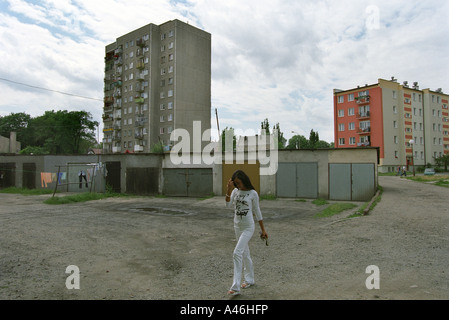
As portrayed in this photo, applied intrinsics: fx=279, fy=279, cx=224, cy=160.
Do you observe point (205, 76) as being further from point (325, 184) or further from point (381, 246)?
point (381, 246)

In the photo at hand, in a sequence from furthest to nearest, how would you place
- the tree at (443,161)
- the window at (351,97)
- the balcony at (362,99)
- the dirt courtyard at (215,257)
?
1. the window at (351,97)
2. the balcony at (362,99)
3. the tree at (443,161)
4. the dirt courtyard at (215,257)

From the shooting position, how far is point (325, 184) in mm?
17281

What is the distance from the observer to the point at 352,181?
1662cm

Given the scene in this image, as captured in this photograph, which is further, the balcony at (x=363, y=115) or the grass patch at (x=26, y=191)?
the balcony at (x=363, y=115)

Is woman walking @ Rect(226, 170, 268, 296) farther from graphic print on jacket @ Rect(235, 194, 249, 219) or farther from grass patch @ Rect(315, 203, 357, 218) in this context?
grass patch @ Rect(315, 203, 357, 218)

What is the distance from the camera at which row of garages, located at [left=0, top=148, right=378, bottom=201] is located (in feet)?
54.7

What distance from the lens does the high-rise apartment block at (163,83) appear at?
171 feet

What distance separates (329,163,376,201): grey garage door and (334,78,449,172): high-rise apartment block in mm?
40464

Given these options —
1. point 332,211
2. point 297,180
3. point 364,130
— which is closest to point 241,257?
point 332,211

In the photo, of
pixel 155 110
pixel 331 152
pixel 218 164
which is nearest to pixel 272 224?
pixel 331 152

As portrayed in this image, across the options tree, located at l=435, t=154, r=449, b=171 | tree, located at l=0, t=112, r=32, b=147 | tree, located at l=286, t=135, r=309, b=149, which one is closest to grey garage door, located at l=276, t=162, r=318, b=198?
tree, located at l=435, t=154, r=449, b=171

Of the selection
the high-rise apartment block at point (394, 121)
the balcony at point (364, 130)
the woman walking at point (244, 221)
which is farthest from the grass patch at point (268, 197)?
the balcony at point (364, 130)

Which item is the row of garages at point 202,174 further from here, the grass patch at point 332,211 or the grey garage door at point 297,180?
the grass patch at point 332,211

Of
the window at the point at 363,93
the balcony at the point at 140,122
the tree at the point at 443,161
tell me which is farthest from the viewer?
the balcony at the point at 140,122
